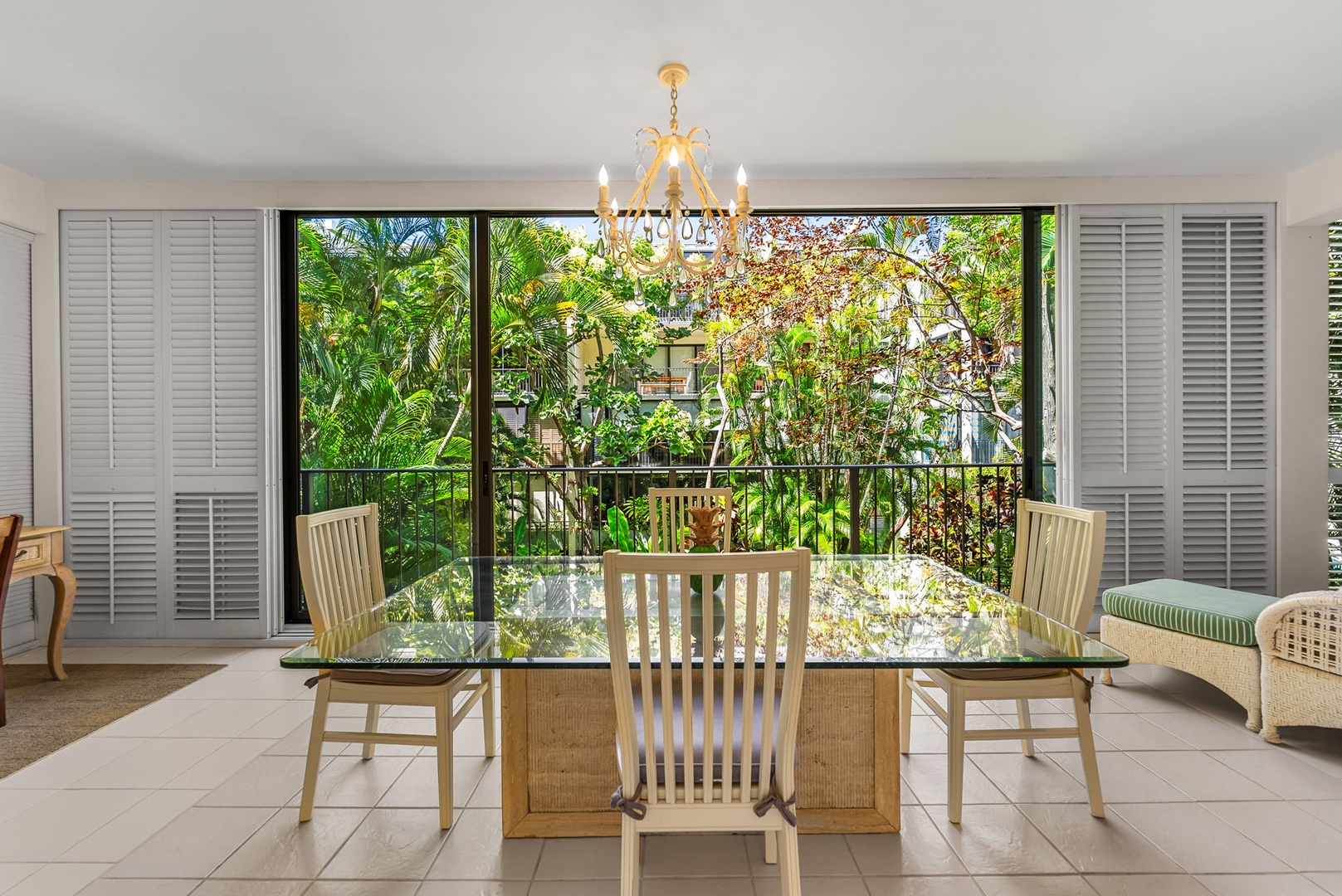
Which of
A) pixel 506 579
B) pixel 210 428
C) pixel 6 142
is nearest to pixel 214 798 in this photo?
pixel 506 579

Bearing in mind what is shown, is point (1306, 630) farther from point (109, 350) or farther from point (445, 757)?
point (109, 350)

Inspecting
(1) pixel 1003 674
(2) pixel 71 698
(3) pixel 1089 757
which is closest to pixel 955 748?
(1) pixel 1003 674

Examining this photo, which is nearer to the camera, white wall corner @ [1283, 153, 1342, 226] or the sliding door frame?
white wall corner @ [1283, 153, 1342, 226]

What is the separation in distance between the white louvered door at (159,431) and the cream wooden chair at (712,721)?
3253 mm

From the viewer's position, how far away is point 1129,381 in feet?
13.0

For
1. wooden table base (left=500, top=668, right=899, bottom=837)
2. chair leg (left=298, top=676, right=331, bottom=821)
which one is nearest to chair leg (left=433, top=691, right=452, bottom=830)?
wooden table base (left=500, top=668, right=899, bottom=837)

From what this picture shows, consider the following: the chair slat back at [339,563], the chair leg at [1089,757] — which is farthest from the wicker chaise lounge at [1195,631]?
the chair slat back at [339,563]

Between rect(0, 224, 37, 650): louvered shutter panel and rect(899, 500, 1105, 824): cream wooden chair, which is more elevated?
rect(0, 224, 37, 650): louvered shutter panel

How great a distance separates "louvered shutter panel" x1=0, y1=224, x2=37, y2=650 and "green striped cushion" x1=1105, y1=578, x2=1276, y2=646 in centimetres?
539

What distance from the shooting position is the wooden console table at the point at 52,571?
130 inches

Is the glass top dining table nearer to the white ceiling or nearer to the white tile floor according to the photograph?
the white tile floor

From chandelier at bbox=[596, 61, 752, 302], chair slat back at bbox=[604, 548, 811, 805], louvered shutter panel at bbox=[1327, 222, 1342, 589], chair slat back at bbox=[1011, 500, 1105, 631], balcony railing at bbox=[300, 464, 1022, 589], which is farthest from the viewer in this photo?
balcony railing at bbox=[300, 464, 1022, 589]

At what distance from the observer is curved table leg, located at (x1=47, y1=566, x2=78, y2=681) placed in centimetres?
339

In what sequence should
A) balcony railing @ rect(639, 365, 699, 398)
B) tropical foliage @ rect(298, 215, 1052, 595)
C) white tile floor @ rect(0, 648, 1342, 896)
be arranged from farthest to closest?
1. balcony railing @ rect(639, 365, 699, 398)
2. tropical foliage @ rect(298, 215, 1052, 595)
3. white tile floor @ rect(0, 648, 1342, 896)
